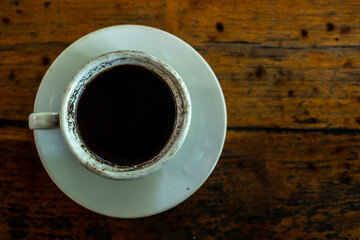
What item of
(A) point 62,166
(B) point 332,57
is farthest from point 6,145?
(B) point 332,57

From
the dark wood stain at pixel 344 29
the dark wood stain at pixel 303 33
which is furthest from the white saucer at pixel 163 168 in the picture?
the dark wood stain at pixel 344 29

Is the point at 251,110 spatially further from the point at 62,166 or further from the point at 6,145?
the point at 6,145

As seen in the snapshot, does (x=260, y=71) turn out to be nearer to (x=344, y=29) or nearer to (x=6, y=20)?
(x=344, y=29)

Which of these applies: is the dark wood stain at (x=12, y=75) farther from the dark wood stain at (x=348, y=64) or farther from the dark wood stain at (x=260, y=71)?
the dark wood stain at (x=348, y=64)

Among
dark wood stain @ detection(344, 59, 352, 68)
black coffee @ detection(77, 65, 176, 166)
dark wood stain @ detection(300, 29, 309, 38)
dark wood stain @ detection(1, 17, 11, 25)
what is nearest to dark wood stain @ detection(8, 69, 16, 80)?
dark wood stain @ detection(1, 17, 11, 25)

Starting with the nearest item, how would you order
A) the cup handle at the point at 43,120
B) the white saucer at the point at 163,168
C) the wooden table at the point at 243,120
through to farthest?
the cup handle at the point at 43,120
the white saucer at the point at 163,168
the wooden table at the point at 243,120
